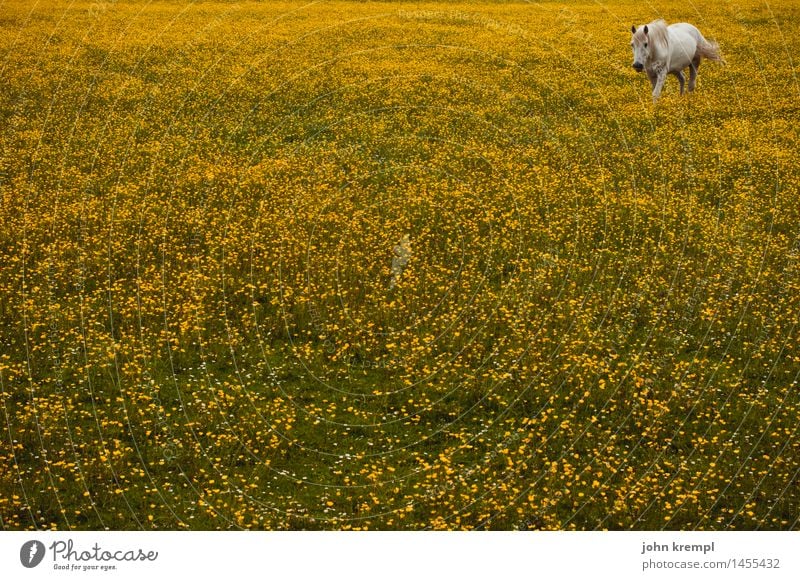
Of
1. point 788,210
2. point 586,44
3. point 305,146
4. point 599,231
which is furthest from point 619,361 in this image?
point 586,44

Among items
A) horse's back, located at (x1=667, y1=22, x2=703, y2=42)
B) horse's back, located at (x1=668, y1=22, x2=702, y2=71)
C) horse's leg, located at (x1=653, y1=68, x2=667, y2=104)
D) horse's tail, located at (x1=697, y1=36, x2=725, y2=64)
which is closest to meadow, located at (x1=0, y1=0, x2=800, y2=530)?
horse's leg, located at (x1=653, y1=68, x2=667, y2=104)

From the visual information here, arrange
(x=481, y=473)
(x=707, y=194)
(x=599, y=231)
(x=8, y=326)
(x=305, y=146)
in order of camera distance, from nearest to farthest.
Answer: (x=481, y=473)
(x=8, y=326)
(x=599, y=231)
(x=707, y=194)
(x=305, y=146)

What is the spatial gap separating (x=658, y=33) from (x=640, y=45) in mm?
781

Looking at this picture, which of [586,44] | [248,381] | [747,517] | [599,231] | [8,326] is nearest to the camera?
[747,517]

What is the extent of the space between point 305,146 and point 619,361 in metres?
13.5

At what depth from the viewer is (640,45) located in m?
26.5

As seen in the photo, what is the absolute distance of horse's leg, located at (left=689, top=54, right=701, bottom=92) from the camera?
100.0ft

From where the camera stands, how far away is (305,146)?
2703 cm

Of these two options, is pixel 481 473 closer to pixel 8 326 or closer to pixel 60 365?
pixel 60 365

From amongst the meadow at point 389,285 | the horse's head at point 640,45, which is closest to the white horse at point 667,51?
the horse's head at point 640,45

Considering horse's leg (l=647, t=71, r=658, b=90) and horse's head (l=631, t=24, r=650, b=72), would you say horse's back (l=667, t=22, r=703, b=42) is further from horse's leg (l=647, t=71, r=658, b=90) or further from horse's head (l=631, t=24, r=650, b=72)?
horse's head (l=631, t=24, r=650, b=72)

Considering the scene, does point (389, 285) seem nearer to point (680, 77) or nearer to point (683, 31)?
point (683, 31)

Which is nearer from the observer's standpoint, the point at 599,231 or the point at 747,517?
the point at 747,517

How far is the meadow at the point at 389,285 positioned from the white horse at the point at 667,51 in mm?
1171
